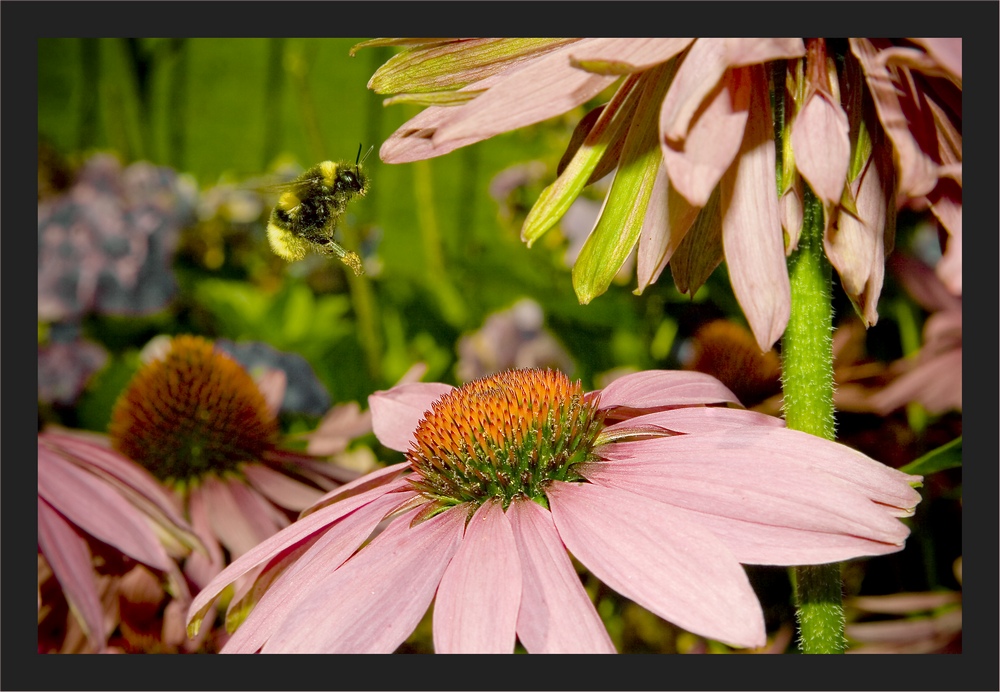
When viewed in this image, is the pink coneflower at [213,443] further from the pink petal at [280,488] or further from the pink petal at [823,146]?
the pink petal at [823,146]

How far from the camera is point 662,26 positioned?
0.41 metres

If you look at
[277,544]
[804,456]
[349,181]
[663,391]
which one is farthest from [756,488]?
[349,181]

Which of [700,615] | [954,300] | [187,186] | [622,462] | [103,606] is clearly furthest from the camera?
[187,186]

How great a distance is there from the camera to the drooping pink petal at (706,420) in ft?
1.34

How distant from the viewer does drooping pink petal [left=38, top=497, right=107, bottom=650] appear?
539mm

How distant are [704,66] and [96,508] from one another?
0.48 m

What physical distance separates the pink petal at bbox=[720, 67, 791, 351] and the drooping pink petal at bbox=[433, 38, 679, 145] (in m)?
0.05

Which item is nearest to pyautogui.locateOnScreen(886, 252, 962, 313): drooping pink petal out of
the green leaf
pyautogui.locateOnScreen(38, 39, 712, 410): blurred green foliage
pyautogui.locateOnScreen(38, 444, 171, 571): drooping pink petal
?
pyautogui.locateOnScreen(38, 39, 712, 410): blurred green foliage

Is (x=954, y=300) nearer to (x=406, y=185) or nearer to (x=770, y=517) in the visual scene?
(x=770, y=517)

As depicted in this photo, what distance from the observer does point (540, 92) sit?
36 cm

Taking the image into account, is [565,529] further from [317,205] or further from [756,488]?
[317,205]

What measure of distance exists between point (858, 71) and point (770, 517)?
0.20m

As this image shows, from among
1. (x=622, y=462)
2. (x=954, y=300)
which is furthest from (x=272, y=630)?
(x=954, y=300)

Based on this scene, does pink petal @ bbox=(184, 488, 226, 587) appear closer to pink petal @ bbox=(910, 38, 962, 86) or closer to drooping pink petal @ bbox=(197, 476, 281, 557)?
drooping pink petal @ bbox=(197, 476, 281, 557)
